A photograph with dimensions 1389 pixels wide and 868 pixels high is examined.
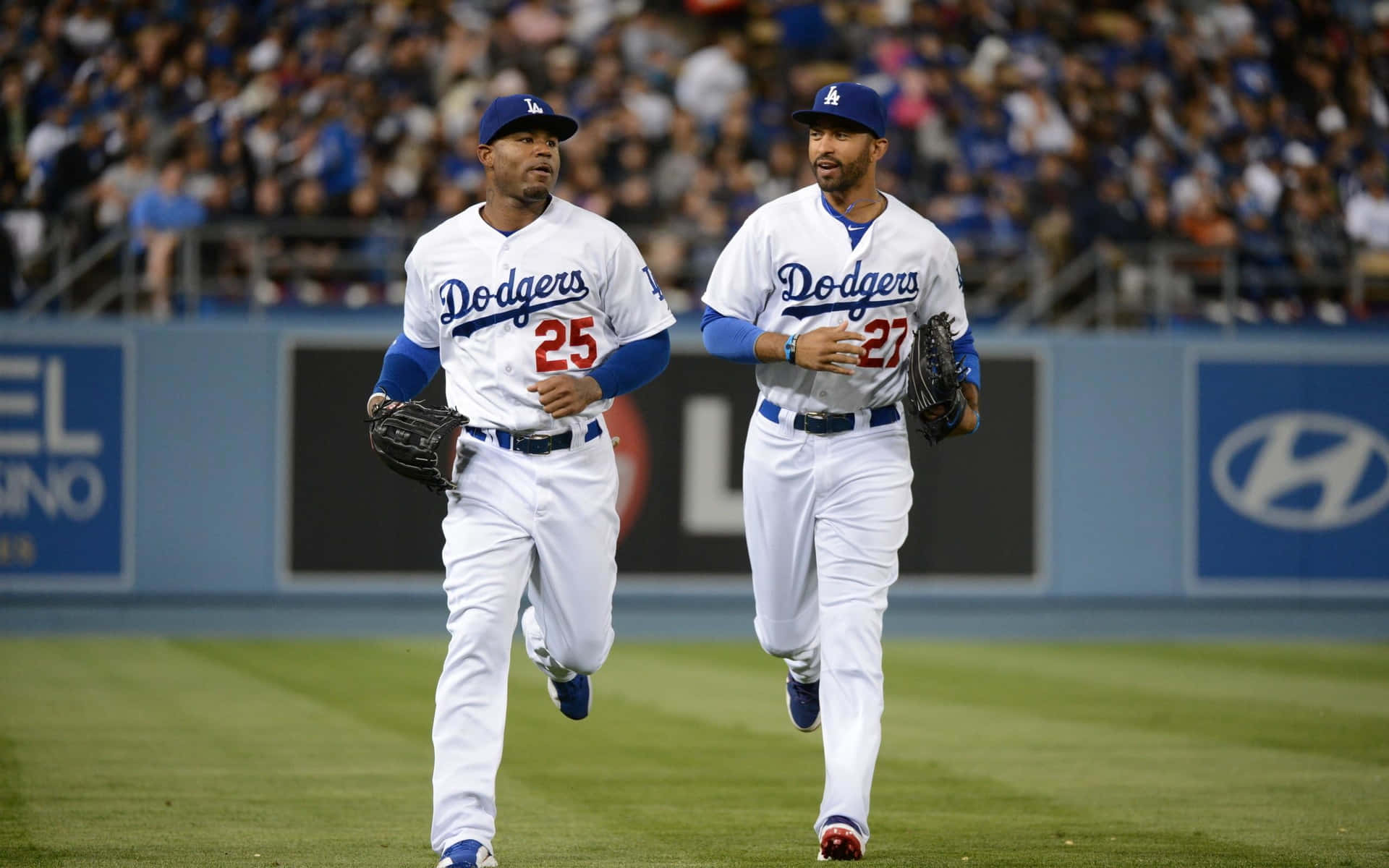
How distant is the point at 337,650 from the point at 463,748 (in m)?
7.67

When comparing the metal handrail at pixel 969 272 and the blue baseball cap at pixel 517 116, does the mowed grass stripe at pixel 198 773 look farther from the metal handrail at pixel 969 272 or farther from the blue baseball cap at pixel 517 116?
the metal handrail at pixel 969 272

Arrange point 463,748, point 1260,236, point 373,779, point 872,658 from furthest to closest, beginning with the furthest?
point 1260,236 → point 373,779 → point 872,658 → point 463,748

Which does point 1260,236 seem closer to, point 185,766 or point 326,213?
point 326,213

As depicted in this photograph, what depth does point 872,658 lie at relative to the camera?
5871 mm

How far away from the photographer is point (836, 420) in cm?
610

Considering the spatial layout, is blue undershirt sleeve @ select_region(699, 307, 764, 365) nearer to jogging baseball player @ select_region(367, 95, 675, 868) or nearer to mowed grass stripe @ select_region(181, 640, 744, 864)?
jogging baseball player @ select_region(367, 95, 675, 868)

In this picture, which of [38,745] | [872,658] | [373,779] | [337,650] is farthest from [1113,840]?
[337,650]

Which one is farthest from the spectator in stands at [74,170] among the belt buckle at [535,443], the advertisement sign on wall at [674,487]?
the belt buckle at [535,443]

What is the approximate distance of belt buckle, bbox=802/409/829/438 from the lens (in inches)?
240

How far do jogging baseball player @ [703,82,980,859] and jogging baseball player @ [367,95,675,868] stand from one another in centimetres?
40

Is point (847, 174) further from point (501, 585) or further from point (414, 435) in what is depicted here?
point (501, 585)

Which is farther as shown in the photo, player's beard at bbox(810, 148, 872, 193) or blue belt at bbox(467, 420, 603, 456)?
player's beard at bbox(810, 148, 872, 193)

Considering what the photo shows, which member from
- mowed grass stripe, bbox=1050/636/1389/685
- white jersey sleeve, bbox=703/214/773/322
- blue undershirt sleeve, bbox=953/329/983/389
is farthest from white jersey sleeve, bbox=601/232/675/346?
mowed grass stripe, bbox=1050/636/1389/685

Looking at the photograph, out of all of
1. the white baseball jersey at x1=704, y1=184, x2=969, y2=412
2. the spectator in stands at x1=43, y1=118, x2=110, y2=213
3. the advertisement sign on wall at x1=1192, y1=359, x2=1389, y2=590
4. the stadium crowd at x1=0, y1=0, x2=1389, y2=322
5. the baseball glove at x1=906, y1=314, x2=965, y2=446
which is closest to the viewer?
the baseball glove at x1=906, y1=314, x2=965, y2=446
